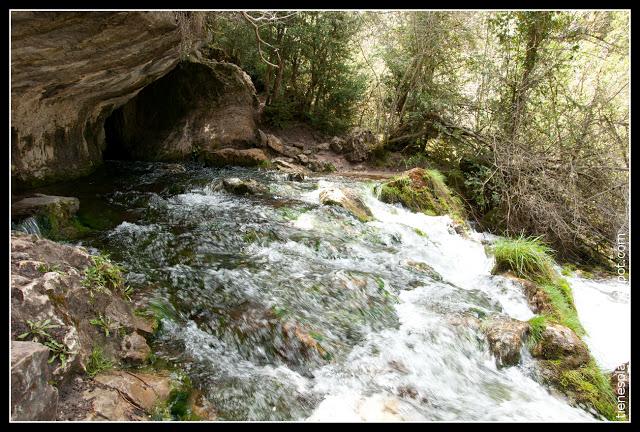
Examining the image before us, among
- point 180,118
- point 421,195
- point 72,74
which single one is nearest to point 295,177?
point 421,195

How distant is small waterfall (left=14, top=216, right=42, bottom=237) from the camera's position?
524cm

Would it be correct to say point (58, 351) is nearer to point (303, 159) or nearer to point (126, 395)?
point (126, 395)

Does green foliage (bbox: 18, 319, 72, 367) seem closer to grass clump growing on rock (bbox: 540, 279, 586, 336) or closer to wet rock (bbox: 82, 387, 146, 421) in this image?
wet rock (bbox: 82, 387, 146, 421)

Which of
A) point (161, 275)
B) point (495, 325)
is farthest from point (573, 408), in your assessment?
point (161, 275)

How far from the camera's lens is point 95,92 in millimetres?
7668

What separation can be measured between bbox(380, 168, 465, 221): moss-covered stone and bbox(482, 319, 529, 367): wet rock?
14.3ft

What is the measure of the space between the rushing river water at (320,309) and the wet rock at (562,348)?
252 mm

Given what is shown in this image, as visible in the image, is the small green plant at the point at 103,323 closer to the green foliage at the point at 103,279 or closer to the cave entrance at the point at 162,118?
the green foliage at the point at 103,279

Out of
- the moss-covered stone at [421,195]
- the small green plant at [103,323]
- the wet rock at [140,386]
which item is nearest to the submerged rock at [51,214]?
the small green plant at [103,323]

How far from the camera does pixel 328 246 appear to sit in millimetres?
5973

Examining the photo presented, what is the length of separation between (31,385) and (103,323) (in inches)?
37.8

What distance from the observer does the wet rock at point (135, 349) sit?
126 inches

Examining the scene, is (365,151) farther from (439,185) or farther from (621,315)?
(621,315)

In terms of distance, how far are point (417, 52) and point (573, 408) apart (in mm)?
11519
